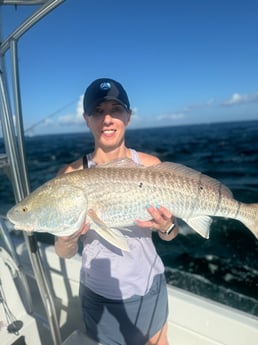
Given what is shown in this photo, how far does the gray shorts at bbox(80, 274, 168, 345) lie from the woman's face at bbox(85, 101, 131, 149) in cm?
130

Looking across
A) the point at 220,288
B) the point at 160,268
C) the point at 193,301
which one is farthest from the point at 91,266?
the point at 220,288

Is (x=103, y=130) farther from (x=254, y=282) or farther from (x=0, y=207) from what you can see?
(x=0, y=207)

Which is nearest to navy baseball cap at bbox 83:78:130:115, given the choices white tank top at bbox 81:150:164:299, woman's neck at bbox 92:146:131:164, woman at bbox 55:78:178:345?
woman at bbox 55:78:178:345

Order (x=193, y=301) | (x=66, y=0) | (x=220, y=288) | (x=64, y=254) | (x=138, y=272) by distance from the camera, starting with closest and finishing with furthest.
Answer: (x=66, y=0), (x=138, y=272), (x=64, y=254), (x=193, y=301), (x=220, y=288)

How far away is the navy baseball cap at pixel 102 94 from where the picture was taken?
2660mm

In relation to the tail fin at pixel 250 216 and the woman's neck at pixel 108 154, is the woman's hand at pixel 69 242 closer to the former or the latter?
the woman's neck at pixel 108 154

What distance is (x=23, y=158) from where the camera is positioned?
2.79 m

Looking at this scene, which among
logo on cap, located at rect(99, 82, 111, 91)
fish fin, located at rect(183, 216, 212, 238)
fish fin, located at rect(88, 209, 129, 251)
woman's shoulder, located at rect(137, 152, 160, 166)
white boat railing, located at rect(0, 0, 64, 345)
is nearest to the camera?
fish fin, located at rect(88, 209, 129, 251)

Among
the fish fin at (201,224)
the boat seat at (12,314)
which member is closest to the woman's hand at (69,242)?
the boat seat at (12,314)

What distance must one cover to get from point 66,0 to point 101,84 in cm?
70

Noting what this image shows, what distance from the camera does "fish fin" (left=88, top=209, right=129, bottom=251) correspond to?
240 centimetres

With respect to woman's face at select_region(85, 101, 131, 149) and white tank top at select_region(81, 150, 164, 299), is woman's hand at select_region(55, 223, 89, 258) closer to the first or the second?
white tank top at select_region(81, 150, 164, 299)

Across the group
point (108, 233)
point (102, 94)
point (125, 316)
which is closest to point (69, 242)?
point (108, 233)

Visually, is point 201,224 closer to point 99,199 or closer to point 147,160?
point 147,160
